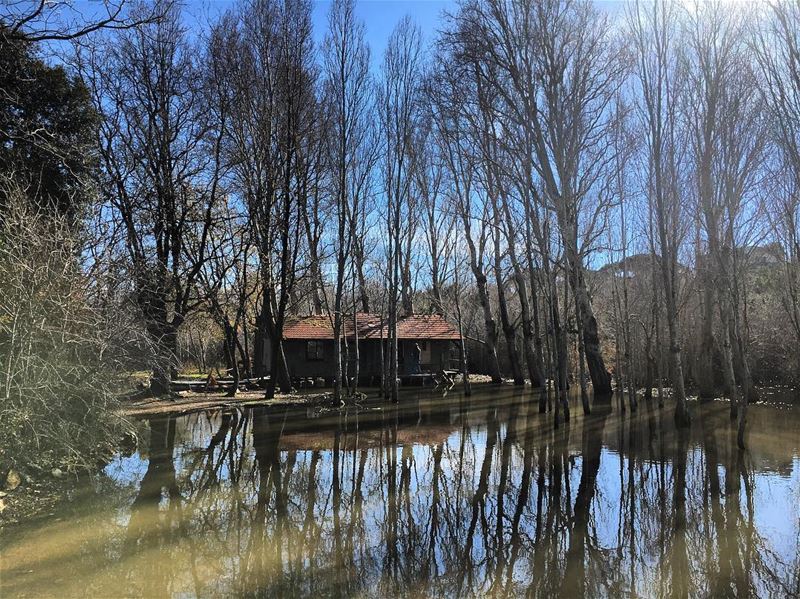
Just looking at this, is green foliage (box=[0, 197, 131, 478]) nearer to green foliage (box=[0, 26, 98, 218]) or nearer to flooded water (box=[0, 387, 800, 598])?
flooded water (box=[0, 387, 800, 598])

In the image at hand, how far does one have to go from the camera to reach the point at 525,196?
15.7 meters

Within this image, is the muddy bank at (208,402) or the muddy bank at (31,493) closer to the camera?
the muddy bank at (31,493)

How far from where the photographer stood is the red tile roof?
27141 millimetres

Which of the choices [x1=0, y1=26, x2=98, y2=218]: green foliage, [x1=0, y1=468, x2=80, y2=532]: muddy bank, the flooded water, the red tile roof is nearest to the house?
the red tile roof

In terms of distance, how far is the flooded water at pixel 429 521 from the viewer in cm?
504

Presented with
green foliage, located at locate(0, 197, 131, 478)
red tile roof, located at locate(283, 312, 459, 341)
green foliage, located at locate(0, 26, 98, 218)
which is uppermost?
green foliage, located at locate(0, 26, 98, 218)

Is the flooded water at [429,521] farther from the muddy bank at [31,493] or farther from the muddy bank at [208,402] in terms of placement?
the muddy bank at [208,402]

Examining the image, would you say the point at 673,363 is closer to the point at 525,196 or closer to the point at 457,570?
the point at 525,196

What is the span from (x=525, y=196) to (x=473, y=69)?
3.86 m

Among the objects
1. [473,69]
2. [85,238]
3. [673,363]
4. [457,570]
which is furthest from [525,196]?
[457,570]

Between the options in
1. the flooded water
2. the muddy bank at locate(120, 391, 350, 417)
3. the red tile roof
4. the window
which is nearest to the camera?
the flooded water

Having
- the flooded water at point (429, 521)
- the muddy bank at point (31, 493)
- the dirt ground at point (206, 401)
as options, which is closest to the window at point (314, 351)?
the dirt ground at point (206, 401)

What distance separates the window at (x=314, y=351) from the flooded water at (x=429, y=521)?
48.6 ft

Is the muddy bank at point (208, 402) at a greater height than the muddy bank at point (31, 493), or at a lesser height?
greater
